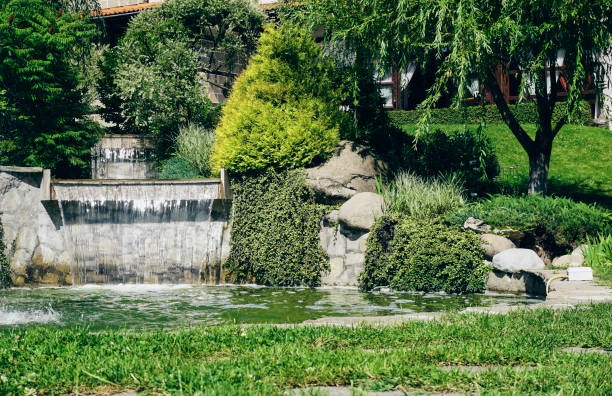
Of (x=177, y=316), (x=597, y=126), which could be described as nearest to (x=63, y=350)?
(x=177, y=316)

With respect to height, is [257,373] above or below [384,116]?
below

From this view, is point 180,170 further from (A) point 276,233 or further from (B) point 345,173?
(B) point 345,173

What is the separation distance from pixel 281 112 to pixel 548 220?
6225 millimetres

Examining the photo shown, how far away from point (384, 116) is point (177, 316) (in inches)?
334

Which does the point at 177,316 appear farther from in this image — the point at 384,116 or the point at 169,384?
the point at 384,116

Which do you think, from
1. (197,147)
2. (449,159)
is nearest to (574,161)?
(449,159)

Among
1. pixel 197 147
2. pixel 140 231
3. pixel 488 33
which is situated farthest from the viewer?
pixel 197 147

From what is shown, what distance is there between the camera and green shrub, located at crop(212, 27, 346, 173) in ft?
43.1

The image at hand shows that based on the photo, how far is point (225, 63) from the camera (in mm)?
22469

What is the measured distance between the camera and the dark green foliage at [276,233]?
1234 centimetres

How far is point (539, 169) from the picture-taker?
42.4 ft

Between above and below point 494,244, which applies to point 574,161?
above

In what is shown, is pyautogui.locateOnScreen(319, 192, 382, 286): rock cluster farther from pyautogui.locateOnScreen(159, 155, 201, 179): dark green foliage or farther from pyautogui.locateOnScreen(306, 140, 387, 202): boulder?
pyautogui.locateOnScreen(159, 155, 201, 179): dark green foliage

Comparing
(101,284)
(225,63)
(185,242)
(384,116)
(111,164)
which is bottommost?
(101,284)
